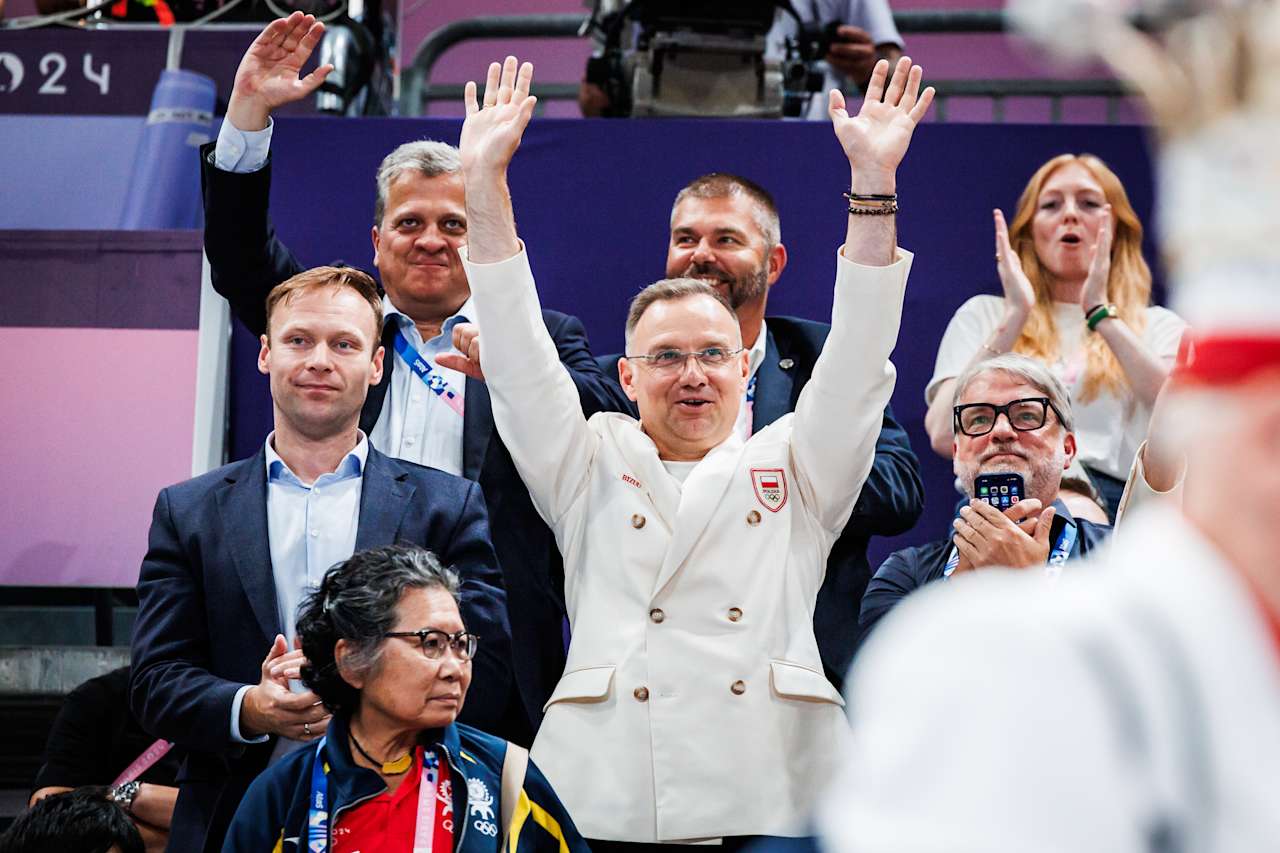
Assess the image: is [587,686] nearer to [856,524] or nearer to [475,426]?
[856,524]

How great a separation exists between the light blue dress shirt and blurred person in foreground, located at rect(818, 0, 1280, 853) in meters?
2.11

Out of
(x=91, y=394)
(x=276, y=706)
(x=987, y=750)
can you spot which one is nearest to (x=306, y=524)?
(x=276, y=706)

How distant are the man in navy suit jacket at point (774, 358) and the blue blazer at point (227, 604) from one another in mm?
609

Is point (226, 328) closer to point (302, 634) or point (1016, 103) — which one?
point (302, 634)

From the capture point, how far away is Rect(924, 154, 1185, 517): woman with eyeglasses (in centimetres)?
361

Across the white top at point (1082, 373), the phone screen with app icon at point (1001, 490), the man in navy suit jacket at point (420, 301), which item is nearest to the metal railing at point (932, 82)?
the white top at point (1082, 373)

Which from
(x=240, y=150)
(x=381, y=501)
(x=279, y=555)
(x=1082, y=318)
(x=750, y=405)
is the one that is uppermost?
(x=240, y=150)

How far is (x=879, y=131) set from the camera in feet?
8.84

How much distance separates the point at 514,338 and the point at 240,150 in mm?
936

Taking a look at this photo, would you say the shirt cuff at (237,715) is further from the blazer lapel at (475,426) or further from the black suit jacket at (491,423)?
the blazer lapel at (475,426)

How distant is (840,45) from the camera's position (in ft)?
15.3

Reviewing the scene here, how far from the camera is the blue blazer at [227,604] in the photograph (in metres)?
2.82

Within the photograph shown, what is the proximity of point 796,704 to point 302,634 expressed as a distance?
824 mm

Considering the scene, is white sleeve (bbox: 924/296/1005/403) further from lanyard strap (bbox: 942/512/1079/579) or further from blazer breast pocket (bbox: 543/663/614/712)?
blazer breast pocket (bbox: 543/663/614/712)
